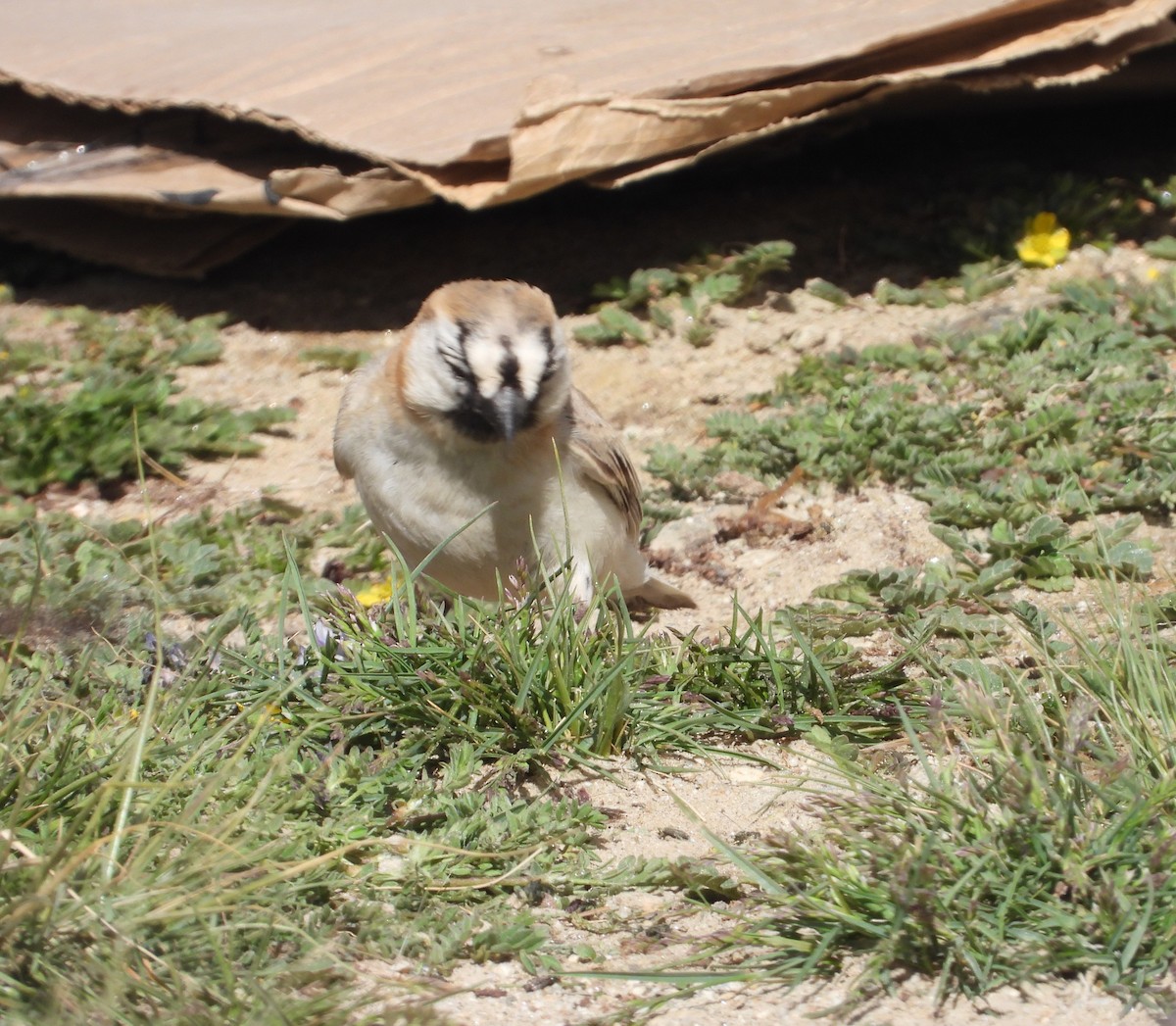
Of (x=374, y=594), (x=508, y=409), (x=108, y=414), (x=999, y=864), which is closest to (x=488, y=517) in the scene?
(x=508, y=409)

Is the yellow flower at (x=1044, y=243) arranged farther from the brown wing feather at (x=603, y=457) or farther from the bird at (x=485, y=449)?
the bird at (x=485, y=449)

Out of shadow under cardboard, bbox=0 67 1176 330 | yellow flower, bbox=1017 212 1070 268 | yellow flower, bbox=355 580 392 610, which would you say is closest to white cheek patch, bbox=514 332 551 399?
yellow flower, bbox=355 580 392 610

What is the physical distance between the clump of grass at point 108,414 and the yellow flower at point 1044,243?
4.06 meters

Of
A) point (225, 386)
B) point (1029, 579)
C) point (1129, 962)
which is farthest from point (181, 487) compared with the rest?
point (1129, 962)

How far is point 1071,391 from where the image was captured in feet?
20.3

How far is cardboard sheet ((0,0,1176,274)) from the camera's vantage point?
6883 millimetres

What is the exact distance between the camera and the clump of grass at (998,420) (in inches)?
219

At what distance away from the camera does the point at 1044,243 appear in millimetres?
7406

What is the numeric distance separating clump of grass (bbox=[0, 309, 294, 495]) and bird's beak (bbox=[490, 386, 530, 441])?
2213 mm

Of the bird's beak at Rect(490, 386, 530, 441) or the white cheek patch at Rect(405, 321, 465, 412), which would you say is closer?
the bird's beak at Rect(490, 386, 530, 441)

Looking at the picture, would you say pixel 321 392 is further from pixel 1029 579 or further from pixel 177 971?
pixel 177 971

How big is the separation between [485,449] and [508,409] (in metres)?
0.30

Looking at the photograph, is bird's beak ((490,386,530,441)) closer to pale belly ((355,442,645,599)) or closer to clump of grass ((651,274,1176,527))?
pale belly ((355,442,645,599))

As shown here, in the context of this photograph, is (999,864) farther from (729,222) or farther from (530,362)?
(729,222)
